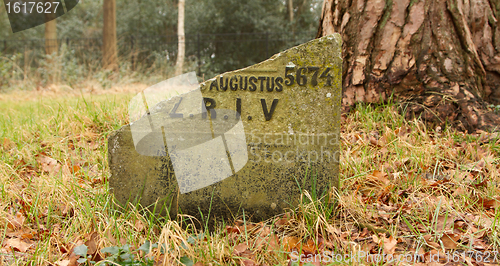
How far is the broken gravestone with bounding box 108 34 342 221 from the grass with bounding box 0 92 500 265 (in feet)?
0.43

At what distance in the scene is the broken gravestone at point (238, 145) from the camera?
2002 mm

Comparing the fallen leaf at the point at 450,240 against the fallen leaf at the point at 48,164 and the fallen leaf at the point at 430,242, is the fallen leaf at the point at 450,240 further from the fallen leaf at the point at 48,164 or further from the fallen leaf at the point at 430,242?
the fallen leaf at the point at 48,164

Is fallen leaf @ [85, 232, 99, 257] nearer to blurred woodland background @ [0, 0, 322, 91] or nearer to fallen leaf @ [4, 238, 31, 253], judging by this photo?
fallen leaf @ [4, 238, 31, 253]

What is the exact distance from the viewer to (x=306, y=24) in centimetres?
1816

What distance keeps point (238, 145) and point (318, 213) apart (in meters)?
0.61

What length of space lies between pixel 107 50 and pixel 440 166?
11021 mm

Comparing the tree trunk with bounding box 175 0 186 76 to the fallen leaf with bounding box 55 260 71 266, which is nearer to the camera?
the fallen leaf with bounding box 55 260 71 266

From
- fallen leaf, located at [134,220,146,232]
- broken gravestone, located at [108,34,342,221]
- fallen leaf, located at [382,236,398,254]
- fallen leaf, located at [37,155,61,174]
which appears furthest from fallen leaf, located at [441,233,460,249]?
fallen leaf, located at [37,155,61,174]

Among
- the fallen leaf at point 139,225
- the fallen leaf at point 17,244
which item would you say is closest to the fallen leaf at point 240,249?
the fallen leaf at point 139,225

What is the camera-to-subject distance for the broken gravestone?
2002 mm

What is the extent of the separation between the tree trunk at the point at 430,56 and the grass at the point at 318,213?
260 mm

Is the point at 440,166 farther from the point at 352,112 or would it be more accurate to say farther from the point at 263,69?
the point at 263,69

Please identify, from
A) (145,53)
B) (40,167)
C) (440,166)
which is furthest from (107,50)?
(440,166)

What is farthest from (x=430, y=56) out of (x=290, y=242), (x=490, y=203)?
(x=290, y=242)
